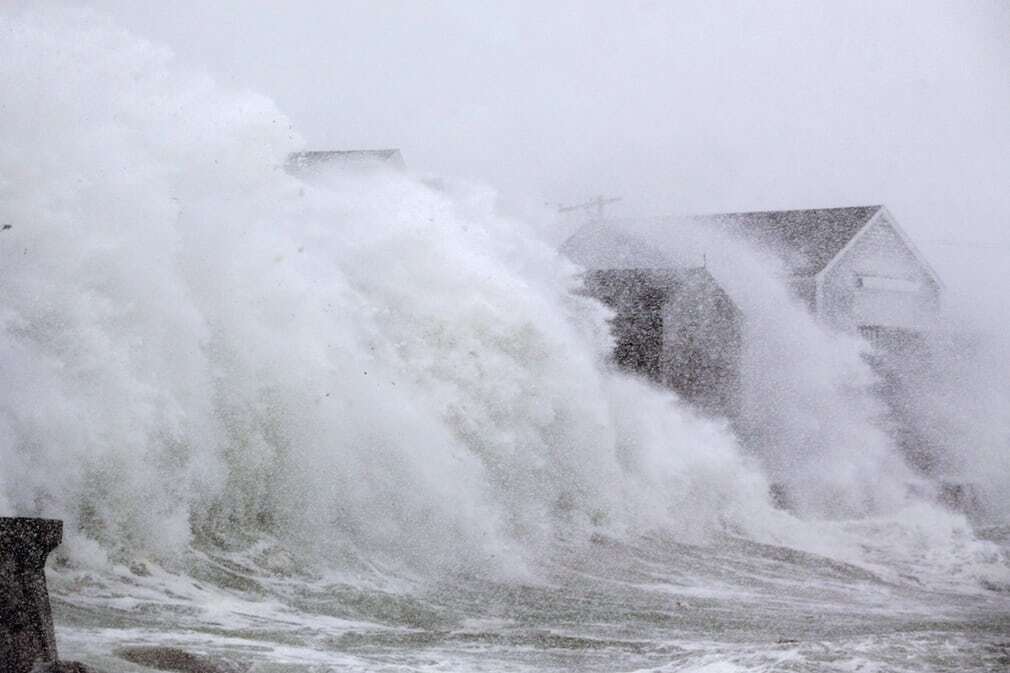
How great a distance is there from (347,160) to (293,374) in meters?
7.63

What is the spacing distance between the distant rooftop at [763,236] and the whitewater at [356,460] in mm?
7990

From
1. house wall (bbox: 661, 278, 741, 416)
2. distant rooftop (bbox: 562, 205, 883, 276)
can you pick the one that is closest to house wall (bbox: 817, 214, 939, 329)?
distant rooftop (bbox: 562, 205, 883, 276)

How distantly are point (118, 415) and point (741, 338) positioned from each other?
42.8 ft

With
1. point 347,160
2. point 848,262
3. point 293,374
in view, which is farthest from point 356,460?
point 848,262

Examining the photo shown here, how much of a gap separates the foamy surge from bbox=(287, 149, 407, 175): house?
60 cm

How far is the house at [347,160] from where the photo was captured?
526 inches

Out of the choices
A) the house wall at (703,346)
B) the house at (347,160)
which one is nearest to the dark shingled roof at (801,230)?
the house wall at (703,346)

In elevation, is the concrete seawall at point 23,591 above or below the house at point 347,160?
below

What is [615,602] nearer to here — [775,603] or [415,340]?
[775,603]

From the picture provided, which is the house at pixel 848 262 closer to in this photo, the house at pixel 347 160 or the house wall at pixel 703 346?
the house wall at pixel 703 346

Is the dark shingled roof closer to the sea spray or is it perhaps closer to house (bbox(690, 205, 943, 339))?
house (bbox(690, 205, 943, 339))

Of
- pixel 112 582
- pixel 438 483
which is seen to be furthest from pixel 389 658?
pixel 438 483

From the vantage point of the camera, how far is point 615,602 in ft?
27.2

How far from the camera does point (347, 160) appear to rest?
16.0 metres
